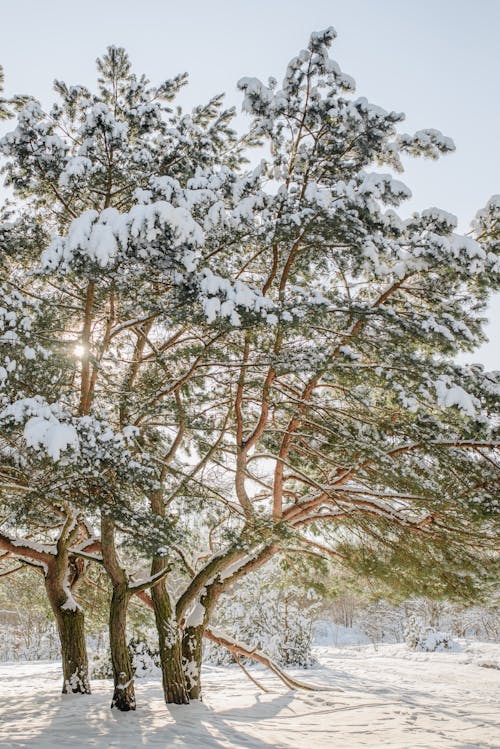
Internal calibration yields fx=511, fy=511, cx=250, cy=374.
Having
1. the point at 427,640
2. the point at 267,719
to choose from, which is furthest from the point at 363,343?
the point at 427,640

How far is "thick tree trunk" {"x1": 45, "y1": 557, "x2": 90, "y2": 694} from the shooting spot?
827 cm

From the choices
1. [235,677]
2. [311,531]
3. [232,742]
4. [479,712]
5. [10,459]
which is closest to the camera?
[232,742]

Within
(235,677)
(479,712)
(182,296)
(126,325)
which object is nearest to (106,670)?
(235,677)

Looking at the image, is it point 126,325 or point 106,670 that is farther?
point 106,670

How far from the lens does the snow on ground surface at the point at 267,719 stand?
5.61 metres

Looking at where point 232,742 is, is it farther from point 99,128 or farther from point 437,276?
point 99,128

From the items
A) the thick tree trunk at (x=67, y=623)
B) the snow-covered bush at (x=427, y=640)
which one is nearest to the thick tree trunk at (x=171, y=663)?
the thick tree trunk at (x=67, y=623)

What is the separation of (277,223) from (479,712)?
27.5 feet

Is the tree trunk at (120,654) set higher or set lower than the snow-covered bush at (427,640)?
higher

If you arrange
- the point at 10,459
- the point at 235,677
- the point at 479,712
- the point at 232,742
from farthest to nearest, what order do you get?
the point at 235,677 → the point at 479,712 → the point at 10,459 → the point at 232,742

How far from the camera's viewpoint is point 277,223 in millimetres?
5707

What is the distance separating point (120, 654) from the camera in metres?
7.46

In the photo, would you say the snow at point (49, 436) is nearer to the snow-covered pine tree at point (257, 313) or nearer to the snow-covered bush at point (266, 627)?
the snow-covered pine tree at point (257, 313)

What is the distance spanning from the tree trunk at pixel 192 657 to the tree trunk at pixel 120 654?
921mm
